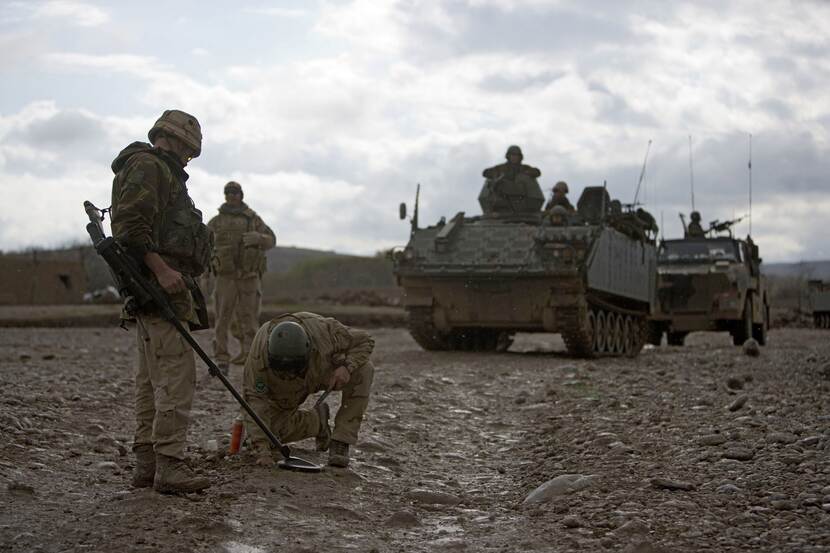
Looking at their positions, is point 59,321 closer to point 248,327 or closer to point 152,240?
point 248,327

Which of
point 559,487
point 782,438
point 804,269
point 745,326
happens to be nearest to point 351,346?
point 559,487

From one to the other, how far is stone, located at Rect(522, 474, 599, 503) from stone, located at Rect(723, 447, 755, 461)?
96 centimetres

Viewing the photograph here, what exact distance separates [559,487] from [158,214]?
98.7 inches

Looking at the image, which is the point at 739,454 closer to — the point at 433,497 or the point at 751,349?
the point at 433,497

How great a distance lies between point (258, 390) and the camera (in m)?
6.25

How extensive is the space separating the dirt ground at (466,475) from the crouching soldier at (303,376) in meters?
0.23

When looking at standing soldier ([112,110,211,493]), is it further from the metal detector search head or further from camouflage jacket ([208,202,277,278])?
camouflage jacket ([208,202,277,278])

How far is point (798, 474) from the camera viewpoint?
5902 millimetres

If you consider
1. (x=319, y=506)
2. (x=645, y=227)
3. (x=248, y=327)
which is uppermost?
(x=645, y=227)

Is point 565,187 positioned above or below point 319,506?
above

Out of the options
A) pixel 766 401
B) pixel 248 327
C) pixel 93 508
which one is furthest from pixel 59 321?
pixel 93 508

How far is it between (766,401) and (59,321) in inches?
773

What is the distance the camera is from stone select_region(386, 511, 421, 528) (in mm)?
5305

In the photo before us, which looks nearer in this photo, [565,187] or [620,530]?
[620,530]
